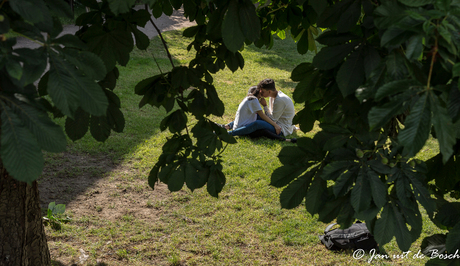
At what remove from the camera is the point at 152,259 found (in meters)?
3.40

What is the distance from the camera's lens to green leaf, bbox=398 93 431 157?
0.88m

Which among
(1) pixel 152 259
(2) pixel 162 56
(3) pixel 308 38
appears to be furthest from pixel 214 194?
(2) pixel 162 56

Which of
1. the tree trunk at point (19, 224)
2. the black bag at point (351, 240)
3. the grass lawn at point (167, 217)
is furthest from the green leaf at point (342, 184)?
→ the black bag at point (351, 240)

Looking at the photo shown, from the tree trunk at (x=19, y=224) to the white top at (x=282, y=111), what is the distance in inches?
188

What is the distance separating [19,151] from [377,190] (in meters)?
1.01

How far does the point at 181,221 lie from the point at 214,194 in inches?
82.9

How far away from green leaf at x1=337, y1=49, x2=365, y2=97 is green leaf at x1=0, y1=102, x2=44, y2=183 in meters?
0.92

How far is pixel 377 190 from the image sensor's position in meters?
1.16

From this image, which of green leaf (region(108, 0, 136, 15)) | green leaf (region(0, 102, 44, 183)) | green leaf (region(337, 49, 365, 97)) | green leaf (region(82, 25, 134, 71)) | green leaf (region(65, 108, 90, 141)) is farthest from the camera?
green leaf (region(65, 108, 90, 141))

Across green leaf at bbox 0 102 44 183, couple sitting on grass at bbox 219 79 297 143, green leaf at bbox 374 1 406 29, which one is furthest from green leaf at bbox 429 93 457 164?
→ couple sitting on grass at bbox 219 79 297 143

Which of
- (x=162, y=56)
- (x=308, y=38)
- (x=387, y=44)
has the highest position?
(x=387, y=44)

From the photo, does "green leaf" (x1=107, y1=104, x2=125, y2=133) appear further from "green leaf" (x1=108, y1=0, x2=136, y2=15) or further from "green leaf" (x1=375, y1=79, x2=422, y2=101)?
"green leaf" (x1=375, y1=79, x2=422, y2=101)

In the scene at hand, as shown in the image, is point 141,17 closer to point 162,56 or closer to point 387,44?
point 387,44

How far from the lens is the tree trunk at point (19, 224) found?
82.8 inches
